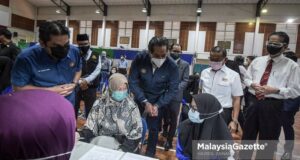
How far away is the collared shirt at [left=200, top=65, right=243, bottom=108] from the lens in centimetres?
237

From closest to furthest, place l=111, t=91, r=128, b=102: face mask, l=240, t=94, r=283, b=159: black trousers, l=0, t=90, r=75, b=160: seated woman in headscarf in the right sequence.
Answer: l=0, t=90, r=75, b=160: seated woman in headscarf
l=111, t=91, r=128, b=102: face mask
l=240, t=94, r=283, b=159: black trousers

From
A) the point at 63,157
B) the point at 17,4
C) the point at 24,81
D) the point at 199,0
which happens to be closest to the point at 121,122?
the point at 24,81

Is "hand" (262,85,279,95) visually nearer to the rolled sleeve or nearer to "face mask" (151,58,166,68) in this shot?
"face mask" (151,58,166,68)

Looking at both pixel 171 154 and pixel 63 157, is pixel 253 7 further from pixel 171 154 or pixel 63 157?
pixel 63 157

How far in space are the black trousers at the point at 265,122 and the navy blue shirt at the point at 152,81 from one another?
2.80 ft

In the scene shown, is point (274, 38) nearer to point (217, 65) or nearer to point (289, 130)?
point (217, 65)

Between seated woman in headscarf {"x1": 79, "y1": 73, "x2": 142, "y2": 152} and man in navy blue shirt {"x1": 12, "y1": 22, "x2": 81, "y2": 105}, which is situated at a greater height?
man in navy blue shirt {"x1": 12, "y1": 22, "x2": 81, "y2": 105}

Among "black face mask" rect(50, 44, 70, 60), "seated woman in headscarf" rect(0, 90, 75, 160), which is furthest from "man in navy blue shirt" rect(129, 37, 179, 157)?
"seated woman in headscarf" rect(0, 90, 75, 160)

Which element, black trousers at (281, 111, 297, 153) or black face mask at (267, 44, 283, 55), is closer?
black face mask at (267, 44, 283, 55)

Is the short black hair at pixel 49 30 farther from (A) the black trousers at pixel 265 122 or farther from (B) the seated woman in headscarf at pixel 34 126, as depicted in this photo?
(A) the black trousers at pixel 265 122

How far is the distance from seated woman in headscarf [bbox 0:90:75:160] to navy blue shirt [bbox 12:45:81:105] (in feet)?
4.35

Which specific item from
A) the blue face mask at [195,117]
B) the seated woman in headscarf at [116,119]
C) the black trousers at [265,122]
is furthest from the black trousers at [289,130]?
the seated woman in headscarf at [116,119]

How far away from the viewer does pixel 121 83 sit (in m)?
2.09

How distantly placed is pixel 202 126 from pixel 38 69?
1.41 m
